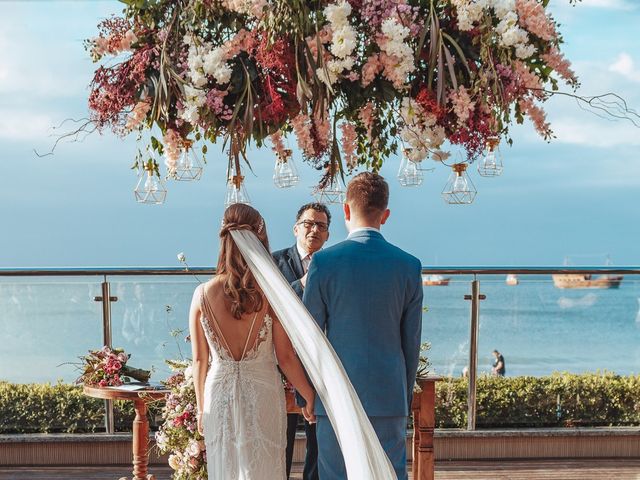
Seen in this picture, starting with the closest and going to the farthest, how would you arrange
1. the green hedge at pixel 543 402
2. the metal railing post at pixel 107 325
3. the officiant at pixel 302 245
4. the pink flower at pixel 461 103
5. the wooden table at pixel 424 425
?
the pink flower at pixel 461 103
the wooden table at pixel 424 425
the officiant at pixel 302 245
the metal railing post at pixel 107 325
the green hedge at pixel 543 402

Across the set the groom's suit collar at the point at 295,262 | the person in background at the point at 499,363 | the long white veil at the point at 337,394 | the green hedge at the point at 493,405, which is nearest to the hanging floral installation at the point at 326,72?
the long white veil at the point at 337,394

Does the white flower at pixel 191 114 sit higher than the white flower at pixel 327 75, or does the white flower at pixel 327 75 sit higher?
the white flower at pixel 327 75

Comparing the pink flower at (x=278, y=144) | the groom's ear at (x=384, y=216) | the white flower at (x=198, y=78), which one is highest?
the white flower at (x=198, y=78)

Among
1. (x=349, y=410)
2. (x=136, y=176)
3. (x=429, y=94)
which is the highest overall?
(x=429, y=94)

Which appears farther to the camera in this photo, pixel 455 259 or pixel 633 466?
pixel 455 259

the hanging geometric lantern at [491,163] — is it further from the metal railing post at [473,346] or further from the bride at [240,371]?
the metal railing post at [473,346]

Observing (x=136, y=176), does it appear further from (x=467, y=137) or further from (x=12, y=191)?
(x=12, y=191)

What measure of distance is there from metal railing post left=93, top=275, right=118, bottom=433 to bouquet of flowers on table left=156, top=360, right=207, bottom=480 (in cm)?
193

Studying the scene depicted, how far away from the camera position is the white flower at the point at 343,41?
326 cm

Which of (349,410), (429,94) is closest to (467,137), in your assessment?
(429,94)

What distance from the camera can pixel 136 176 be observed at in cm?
386

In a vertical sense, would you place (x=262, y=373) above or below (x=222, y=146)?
below

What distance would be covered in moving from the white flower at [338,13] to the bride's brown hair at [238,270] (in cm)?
93

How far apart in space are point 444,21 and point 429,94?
289 mm
